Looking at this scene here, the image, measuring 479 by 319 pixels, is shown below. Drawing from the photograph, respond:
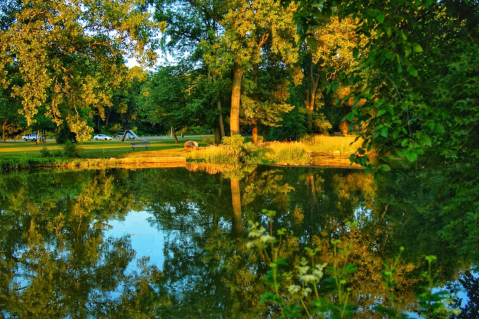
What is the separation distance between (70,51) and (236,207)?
1408 centimetres

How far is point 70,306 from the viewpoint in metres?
5.29

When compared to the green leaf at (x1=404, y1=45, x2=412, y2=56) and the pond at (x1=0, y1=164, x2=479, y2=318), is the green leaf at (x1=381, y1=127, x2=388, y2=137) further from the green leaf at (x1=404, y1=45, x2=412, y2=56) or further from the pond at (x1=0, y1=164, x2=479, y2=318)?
the pond at (x1=0, y1=164, x2=479, y2=318)

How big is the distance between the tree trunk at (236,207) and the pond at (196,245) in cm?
3

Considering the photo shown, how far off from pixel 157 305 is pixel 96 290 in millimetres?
1104

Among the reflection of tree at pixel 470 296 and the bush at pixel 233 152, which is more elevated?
the bush at pixel 233 152

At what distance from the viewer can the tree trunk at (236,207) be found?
357 inches

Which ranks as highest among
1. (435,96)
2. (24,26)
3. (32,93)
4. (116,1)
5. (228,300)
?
(116,1)

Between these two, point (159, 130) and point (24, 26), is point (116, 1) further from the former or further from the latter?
point (159, 130)

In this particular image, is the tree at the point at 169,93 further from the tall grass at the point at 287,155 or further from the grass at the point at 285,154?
the tall grass at the point at 287,155

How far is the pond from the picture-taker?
17.7 feet

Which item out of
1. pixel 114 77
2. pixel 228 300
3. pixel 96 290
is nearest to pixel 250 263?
pixel 228 300

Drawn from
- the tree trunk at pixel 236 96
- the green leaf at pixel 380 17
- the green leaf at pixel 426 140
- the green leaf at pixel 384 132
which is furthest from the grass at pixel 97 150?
the green leaf at pixel 426 140

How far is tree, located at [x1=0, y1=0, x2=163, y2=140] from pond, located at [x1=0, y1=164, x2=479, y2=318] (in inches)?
249

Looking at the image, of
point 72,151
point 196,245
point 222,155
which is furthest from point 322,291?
point 72,151
